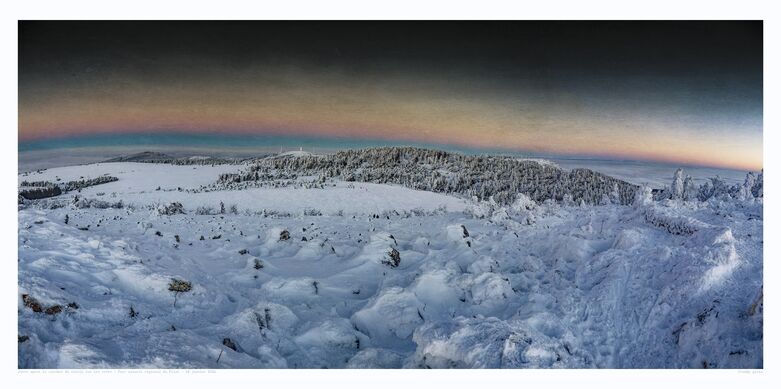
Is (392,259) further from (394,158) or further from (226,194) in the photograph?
(226,194)

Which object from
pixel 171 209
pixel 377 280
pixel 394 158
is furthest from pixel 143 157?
pixel 377 280

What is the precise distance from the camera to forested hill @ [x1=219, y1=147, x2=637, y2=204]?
21.5 feet

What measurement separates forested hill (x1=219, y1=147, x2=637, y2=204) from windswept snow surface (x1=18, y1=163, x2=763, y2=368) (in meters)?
0.18

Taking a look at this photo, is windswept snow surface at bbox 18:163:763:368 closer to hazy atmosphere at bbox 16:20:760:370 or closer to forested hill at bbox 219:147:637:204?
hazy atmosphere at bbox 16:20:760:370

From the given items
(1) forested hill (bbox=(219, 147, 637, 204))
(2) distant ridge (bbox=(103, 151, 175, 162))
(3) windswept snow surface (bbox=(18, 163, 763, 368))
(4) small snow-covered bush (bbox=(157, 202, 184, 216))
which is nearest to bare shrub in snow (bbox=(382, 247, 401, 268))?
(3) windswept snow surface (bbox=(18, 163, 763, 368))

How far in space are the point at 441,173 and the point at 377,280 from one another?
1.98 meters

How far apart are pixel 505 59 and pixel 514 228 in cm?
222

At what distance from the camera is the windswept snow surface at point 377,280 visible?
3938 millimetres

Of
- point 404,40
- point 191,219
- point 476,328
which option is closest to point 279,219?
point 191,219

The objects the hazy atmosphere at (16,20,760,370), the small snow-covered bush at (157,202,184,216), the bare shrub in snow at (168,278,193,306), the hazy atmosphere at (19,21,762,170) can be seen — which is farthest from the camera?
the small snow-covered bush at (157,202,184,216)

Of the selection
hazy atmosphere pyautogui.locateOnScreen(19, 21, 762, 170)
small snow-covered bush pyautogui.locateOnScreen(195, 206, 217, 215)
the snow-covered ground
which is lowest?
small snow-covered bush pyautogui.locateOnScreen(195, 206, 217, 215)

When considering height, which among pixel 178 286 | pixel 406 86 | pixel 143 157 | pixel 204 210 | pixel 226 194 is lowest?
pixel 178 286

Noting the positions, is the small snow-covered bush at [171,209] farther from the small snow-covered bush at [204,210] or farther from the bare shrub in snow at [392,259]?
the bare shrub in snow at [392,259]

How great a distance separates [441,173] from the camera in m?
6.69
